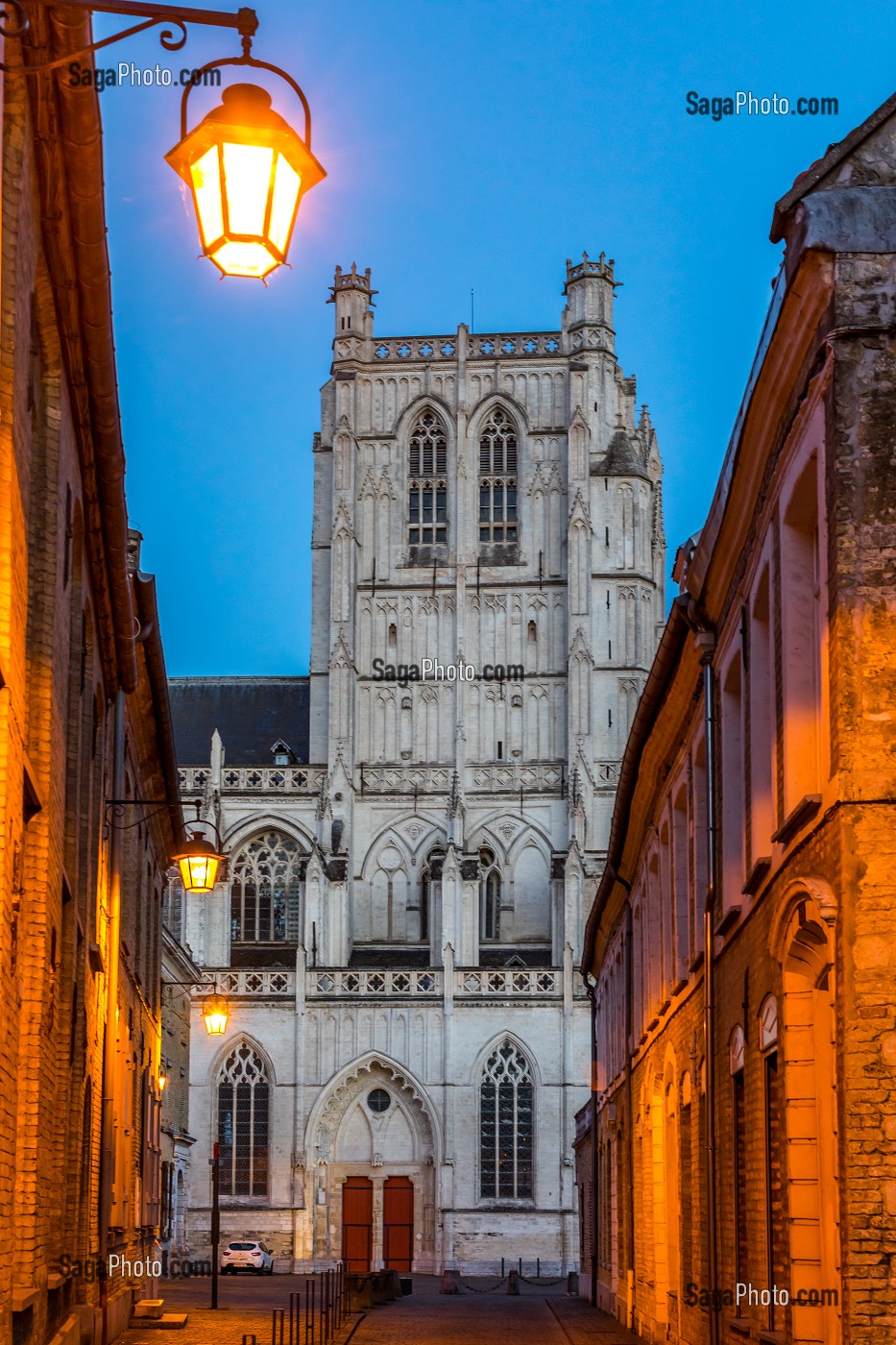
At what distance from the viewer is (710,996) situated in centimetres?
1507

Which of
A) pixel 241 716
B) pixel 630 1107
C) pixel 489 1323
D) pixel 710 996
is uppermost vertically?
pixel 241 716

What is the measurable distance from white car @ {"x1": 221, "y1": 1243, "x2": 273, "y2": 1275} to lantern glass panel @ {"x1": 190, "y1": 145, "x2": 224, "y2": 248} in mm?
45914

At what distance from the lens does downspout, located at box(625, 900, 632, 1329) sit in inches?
1005

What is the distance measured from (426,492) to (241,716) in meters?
10.5

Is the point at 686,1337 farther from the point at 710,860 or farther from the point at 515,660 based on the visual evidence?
the point at 515,660

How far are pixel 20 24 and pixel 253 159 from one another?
0.83 meters

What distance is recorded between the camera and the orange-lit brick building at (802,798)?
934 cm

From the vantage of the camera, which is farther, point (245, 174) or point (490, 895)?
point (490, 895)

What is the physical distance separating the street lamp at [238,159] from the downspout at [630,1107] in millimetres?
19950

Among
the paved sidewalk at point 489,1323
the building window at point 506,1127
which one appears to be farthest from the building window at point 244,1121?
the paved sidewalk at point 489,1323

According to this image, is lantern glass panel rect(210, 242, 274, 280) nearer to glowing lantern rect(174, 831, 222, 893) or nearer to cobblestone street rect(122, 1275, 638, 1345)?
glowing lantern rect(174, 831, 222, 893)

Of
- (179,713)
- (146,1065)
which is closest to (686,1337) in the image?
(146,1065)

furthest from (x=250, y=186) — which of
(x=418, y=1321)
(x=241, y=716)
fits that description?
(x=241, y=716)

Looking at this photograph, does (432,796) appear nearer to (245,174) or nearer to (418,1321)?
(418,1321)
